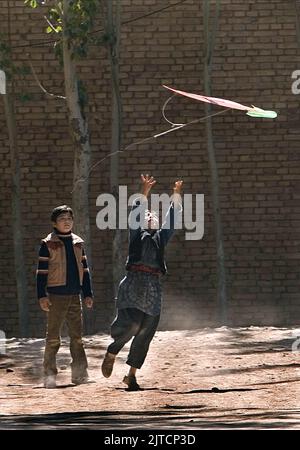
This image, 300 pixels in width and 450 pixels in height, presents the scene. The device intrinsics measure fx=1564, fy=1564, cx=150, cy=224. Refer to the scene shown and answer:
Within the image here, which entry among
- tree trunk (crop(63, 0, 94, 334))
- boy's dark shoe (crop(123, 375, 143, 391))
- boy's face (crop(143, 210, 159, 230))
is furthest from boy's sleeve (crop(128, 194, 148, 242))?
tree trunk (crop(63, 0, 94, 334))

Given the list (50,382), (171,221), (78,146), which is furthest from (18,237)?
(171,221)

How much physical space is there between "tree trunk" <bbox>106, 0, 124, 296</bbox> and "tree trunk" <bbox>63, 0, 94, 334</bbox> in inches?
32.2

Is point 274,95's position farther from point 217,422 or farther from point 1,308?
point 217,422

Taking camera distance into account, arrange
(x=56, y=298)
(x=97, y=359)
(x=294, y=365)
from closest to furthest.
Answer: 1. (x=56, y=298)
2. (x=294, y=365)
3. (x=97, y=359)

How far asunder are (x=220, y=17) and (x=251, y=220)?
8.95 ft

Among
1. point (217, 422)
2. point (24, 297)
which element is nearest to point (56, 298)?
point (217, 422)

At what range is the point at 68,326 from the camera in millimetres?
13211

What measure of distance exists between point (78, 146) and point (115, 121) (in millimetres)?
1429

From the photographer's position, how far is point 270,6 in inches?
816

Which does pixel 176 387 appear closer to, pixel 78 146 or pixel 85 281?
pixel 85 281

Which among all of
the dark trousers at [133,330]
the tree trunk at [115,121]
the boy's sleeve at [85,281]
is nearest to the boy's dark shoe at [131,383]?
the dark trousers at [133,330]

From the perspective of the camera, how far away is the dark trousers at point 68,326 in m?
13.0

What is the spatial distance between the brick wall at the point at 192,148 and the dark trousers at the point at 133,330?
7.90m

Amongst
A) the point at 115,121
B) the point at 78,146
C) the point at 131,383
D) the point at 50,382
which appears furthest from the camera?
the point at 115,121
